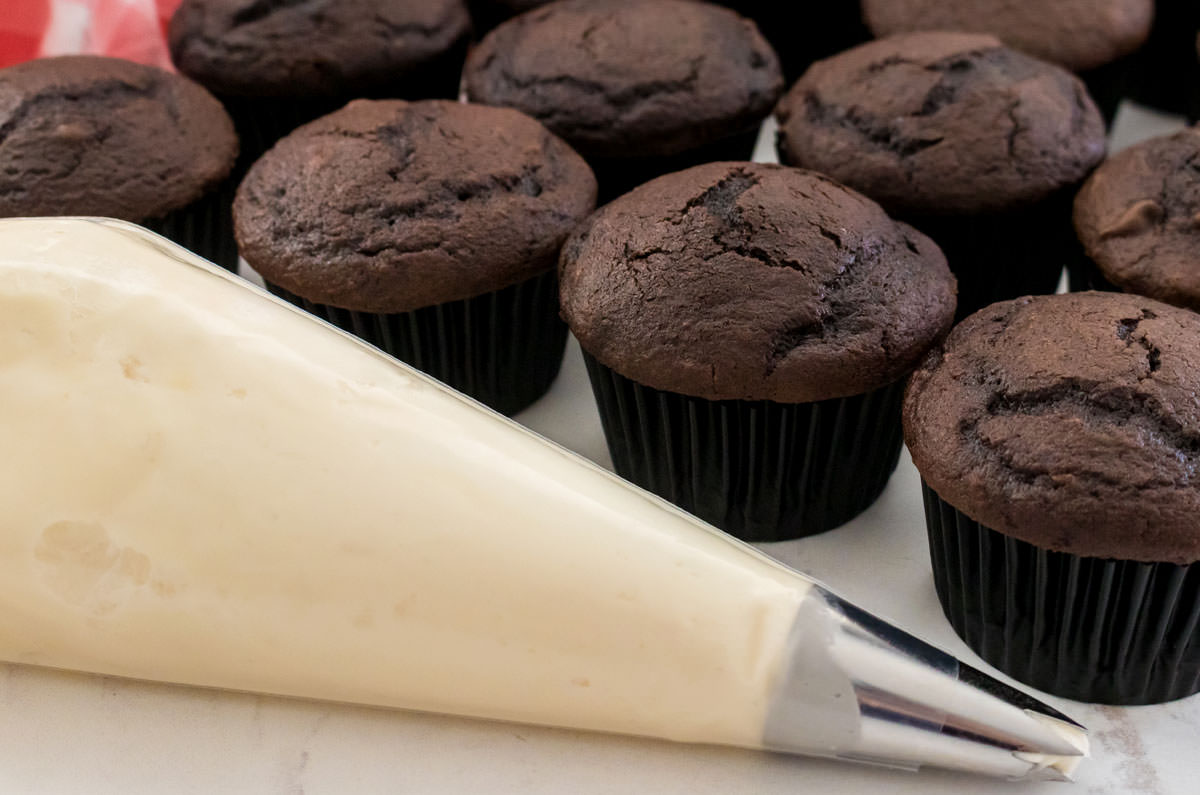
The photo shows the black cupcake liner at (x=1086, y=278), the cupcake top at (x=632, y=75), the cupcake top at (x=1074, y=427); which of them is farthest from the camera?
the cupcake top at (x=632, y=75)

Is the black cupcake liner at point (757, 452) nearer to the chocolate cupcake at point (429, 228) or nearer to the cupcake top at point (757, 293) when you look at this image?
the cupcake top at point (757, 293)

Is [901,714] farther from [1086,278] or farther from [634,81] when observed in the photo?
[634,81]

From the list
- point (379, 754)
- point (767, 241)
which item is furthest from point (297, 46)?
point (379, 754)

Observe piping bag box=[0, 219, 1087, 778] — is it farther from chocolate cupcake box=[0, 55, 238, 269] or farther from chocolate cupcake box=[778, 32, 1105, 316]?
chocolate cupcake box=[778, 32, 1105, 316]

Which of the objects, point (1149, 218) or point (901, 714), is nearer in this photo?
point (901, 714)

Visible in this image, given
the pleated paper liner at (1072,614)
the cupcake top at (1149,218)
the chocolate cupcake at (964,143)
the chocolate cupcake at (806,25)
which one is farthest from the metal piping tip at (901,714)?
the chocolate cupcake at (806,25)
